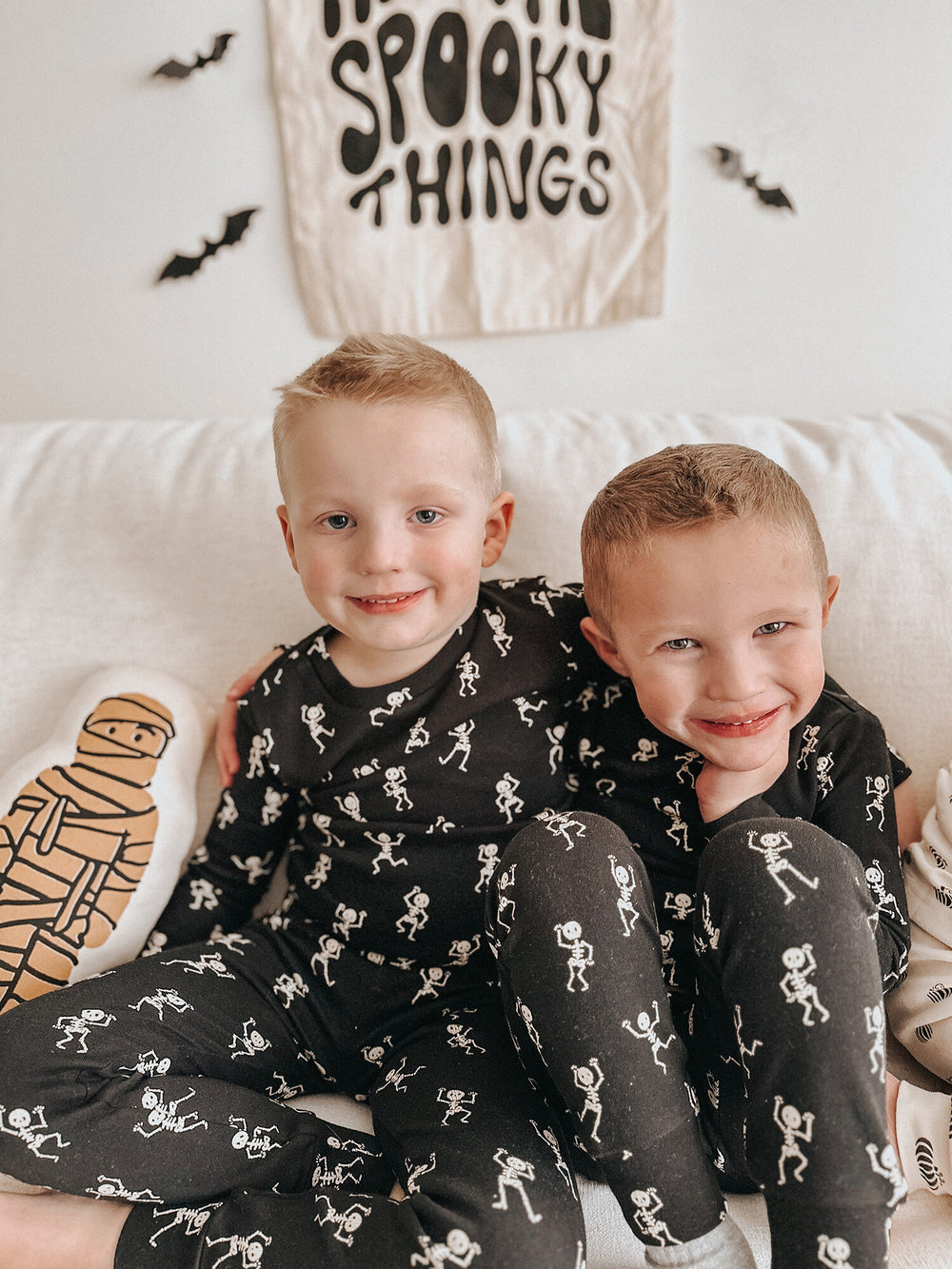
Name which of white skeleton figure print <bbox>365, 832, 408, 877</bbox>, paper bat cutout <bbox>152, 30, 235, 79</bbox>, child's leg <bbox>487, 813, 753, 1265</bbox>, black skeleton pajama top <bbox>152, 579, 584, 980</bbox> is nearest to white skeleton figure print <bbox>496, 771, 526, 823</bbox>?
black skeleton pajama top <bbox>152, 579, 584, 980</bbox>

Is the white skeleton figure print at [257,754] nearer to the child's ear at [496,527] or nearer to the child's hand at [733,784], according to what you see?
the child's ear at [496,527]

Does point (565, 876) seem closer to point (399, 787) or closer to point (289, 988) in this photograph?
point (399, 787)

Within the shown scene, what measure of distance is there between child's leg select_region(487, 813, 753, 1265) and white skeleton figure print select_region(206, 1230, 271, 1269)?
10.1 inches

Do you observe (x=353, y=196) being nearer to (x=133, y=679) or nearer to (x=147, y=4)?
(x=147, y=4)

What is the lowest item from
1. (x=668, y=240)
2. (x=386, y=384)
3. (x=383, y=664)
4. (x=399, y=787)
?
(x=399, y=787)

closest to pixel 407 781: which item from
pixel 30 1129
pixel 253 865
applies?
pixel 253 865

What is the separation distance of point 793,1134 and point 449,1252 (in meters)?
0.26

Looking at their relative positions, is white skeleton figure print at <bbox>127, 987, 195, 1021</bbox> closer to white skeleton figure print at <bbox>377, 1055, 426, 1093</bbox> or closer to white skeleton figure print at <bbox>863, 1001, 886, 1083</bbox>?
white skeleton figure print at <bbox>377, 1055, 426, 1093</bbox>

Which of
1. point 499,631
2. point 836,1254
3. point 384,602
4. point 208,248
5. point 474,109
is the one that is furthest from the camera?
point 208,248

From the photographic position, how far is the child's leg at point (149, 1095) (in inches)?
31.3

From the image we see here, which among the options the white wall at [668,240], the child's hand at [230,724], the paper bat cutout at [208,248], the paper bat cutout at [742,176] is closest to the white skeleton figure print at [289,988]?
the child's hand at [230,724]

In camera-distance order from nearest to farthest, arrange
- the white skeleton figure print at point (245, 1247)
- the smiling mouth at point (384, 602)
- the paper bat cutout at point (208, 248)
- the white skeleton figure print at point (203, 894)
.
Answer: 1. the white skeleton figure print at point (245, 1247)
2. the smiling mouth at point (384, 602)
3. the white skeleton figure print at point (203, 894)
4. the paper bat cutout at point (208, 248)

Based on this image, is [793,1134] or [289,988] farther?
[289,988]

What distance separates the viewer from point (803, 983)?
66 centimetres
